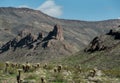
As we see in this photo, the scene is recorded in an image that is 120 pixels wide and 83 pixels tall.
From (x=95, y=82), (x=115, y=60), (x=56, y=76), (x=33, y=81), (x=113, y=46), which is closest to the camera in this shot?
(x=33, y=81)

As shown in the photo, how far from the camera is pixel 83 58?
15738 centimetres

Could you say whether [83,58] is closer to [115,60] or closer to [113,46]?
[113,46]

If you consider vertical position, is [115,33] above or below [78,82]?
above

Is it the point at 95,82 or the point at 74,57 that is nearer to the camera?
the point at 95,82

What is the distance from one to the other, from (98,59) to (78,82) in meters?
111

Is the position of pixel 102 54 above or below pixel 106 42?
below

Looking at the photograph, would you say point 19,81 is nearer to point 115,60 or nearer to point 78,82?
point 78,82

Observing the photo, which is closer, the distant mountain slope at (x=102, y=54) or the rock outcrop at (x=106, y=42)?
the distant mountain slope at (x=102, y=54)

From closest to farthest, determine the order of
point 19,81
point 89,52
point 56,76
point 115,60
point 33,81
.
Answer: point 19,81
point 33,81
point 56,76
point 115,60
point 89,52

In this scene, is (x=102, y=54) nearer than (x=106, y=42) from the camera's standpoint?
Yes

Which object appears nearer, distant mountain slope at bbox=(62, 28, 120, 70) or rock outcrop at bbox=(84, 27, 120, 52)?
distant mountain slope at bbox=(62, 28, 120, 70)

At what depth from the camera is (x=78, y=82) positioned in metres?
31.8

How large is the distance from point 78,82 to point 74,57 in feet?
437

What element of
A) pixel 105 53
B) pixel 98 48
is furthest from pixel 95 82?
pixel 98 48
